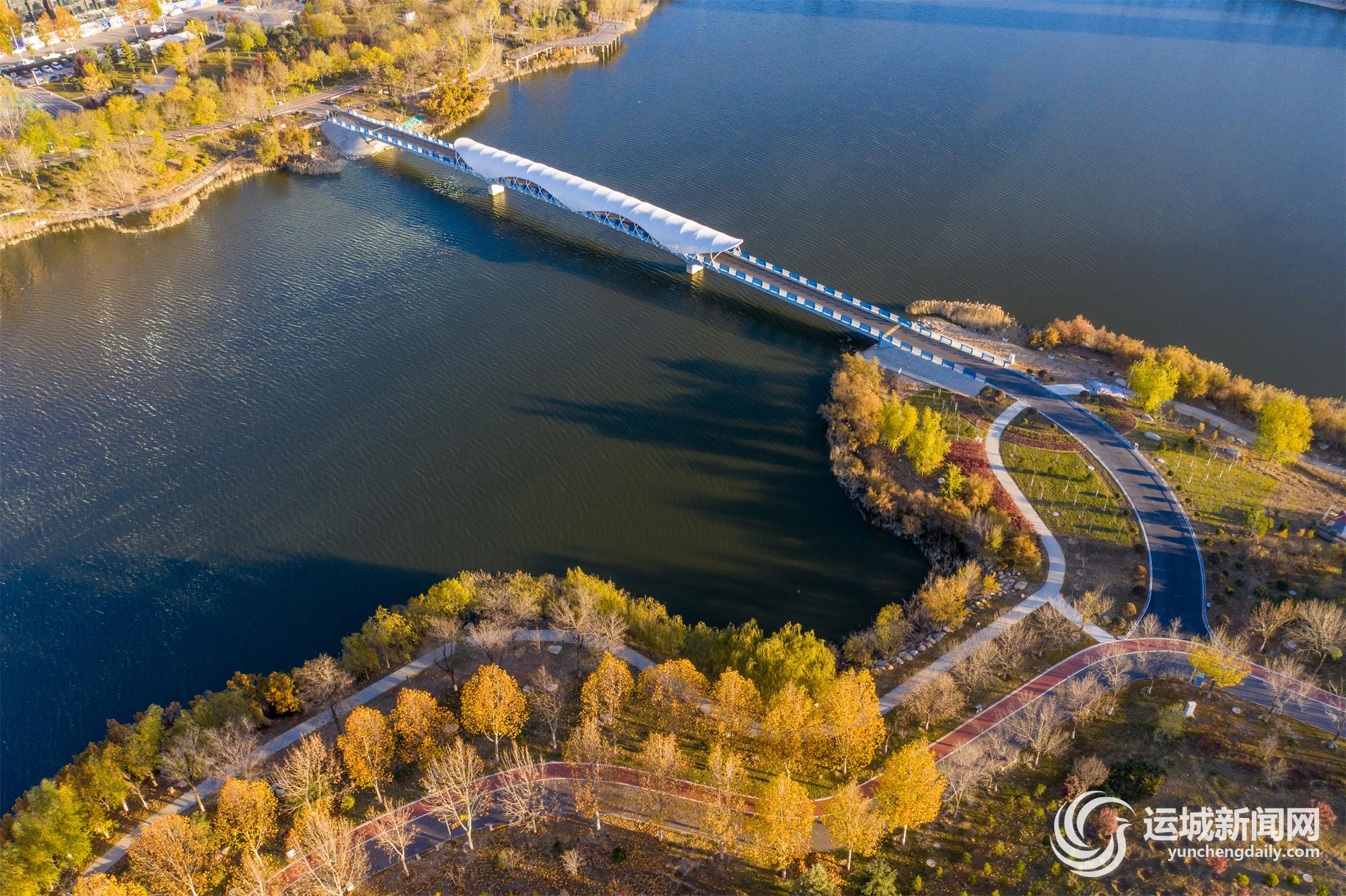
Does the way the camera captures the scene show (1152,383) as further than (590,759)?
Yes

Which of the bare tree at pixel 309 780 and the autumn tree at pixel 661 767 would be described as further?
the autumn tree at pixel 661 767

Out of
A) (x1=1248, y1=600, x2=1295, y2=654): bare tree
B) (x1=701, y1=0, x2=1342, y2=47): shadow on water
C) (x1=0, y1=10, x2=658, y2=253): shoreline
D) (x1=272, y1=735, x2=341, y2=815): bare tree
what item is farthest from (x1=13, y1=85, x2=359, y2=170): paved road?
(x1=1248, y1=600, x2=1295, y2=654): bare tree

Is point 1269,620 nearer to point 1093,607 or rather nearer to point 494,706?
point 1093,607

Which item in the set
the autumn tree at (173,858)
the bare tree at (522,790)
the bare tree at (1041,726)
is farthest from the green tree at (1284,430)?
the autumn tree at (173,858)

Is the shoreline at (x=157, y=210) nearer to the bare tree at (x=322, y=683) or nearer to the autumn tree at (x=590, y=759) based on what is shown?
the bare tree at (x=322, y=683)

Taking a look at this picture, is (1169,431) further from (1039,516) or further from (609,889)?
(609,889)

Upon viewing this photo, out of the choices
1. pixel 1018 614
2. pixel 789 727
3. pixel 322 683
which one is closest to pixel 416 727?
pixel 322 683
